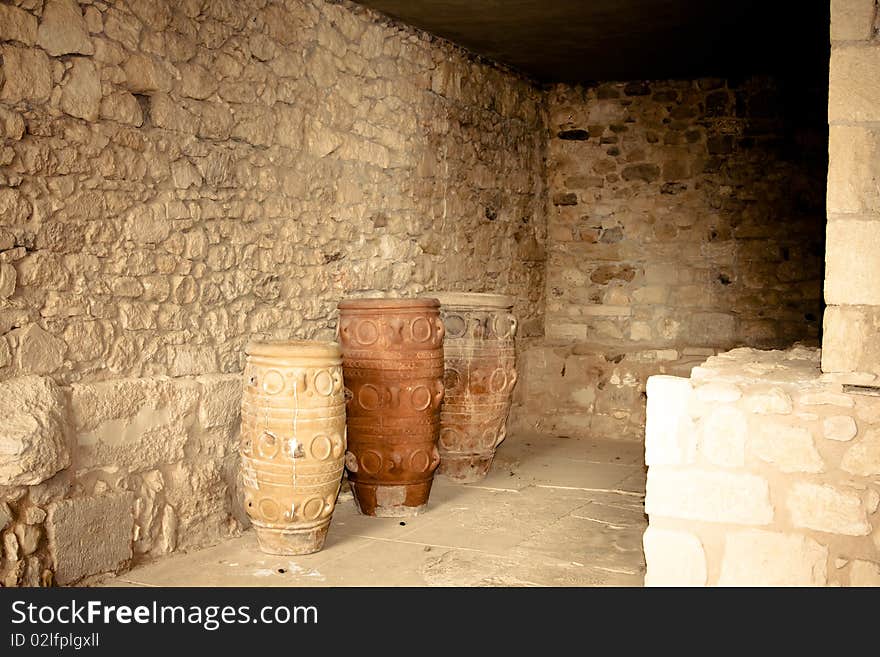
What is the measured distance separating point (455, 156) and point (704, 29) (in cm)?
145

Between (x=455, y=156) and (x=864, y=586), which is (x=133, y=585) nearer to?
(x=864, y=586)

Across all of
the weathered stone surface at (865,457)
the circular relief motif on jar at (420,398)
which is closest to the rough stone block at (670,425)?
the weathered stone surface at (865,457)

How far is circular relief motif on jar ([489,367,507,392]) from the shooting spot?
447 centimetres

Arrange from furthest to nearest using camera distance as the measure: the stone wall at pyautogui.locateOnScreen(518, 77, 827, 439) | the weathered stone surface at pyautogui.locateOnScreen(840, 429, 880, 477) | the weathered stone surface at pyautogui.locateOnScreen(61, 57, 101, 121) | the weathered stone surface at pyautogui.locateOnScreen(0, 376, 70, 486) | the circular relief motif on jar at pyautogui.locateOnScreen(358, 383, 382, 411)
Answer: the stone wall at pyautogui.locateOnScreen(518, 77, 827, 439) < the circular relief motif on jar at pyautogui.locateOnScreen(358, 383, 382, 411) < the weathered stone surface at pyautogui.locateOnScreen(61, 57, 101, 121) < the weathered stone surface at pyautogui.locateOnScreen(0, 376, 70, 486) < the weathered stone surface at pyautogui.locateOnScreen(840, 429, 880, 477)

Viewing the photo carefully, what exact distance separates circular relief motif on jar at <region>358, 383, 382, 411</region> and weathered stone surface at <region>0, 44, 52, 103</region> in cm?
159

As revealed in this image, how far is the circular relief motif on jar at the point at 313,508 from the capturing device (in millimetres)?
3285

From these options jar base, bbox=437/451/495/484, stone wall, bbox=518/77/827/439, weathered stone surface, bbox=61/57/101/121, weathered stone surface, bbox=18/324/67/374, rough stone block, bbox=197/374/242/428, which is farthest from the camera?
stone wall, bbox=518/77/827/439

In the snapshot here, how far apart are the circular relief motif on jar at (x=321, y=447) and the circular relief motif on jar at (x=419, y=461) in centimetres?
66

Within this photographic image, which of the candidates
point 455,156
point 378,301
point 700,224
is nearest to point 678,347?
point 700,224

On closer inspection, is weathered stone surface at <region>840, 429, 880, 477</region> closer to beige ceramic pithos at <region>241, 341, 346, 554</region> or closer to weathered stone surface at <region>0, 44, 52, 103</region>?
beige ceramic pithos at <region>241, 341, 346, 554</region>

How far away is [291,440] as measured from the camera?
10.5ft

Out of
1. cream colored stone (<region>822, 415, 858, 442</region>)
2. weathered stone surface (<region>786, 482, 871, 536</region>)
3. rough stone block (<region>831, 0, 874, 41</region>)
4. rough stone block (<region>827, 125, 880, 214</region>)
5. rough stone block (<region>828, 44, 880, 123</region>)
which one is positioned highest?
rough stone block (<region>831, 0, 874, 41</region>)

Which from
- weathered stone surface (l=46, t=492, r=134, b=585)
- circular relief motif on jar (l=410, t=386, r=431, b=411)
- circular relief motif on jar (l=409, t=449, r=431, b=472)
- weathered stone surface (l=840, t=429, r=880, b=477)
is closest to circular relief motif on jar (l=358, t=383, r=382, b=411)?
circular relief motif on jar (l=410, t=386, r=431, b=411)

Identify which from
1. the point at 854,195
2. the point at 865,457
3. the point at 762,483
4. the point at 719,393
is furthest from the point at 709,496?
the point at 854,195
